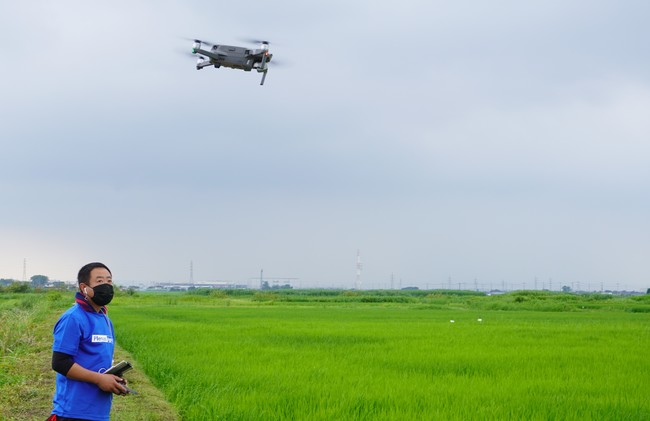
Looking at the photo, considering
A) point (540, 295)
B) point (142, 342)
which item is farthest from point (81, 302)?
point (540, 295)

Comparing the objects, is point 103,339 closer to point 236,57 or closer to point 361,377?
point 361,377

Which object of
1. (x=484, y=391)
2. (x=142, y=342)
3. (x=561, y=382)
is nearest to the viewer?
(x=484, y=391)

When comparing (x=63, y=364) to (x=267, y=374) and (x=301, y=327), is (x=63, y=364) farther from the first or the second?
(x=301, y=327)

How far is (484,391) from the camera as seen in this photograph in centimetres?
764

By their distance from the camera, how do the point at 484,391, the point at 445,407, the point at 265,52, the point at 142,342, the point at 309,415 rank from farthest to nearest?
the point at 265,52, the point at 142,342, the point at 484,391, the point at 445,407, the point at 309,415

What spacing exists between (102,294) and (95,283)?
0.08 m

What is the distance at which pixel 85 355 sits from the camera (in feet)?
12.3

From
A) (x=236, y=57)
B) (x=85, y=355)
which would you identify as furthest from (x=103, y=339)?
(x=236, y=57)

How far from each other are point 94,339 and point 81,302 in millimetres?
227

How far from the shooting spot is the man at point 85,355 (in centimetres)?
365

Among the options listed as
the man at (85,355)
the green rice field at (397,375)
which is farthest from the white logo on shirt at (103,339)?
the green rice field at (397,375)

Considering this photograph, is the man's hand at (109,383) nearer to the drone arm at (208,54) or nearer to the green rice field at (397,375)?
the green rice field at (397,375)

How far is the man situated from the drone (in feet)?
39.5

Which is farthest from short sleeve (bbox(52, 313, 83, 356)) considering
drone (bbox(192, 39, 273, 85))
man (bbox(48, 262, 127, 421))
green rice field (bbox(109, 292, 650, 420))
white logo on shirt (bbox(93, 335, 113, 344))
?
drone (bbox(192, 39, 273, 85))
